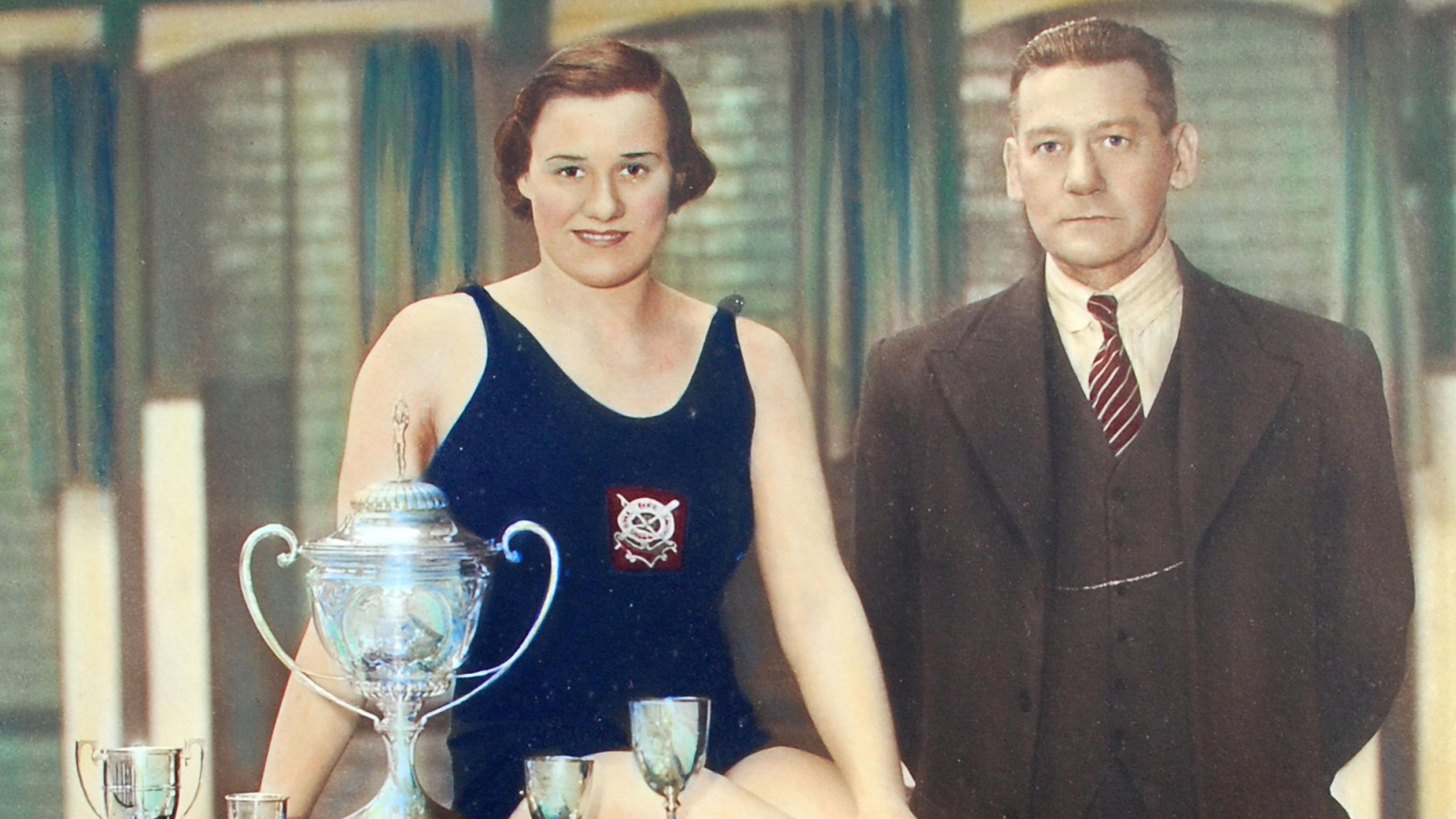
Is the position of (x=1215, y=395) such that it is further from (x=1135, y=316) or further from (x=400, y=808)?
(x=400, y=808)

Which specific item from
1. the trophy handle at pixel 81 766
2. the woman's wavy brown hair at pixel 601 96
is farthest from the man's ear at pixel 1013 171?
the trophy handle at pixel 81 766

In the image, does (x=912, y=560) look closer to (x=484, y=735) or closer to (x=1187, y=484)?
(x=1187, y=484)

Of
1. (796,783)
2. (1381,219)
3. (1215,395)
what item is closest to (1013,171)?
(1215,395)

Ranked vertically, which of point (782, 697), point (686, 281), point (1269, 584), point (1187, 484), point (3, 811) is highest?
point (686, 281)

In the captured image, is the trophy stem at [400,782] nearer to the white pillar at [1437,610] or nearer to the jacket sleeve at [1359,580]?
the jacket sleeve at [1359,580]

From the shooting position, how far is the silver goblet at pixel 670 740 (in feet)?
6.96

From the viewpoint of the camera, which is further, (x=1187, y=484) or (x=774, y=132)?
(x=774, y=132)

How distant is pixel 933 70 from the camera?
8.12ft

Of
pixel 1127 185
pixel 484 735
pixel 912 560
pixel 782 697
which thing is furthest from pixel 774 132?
pixel 484 735

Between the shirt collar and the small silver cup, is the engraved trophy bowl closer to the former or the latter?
the small silver cup

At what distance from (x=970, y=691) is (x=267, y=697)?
1142mm

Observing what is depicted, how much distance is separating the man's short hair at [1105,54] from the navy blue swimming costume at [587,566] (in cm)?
78

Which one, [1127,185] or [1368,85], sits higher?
[1368,85]

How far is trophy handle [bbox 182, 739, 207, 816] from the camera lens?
Answer: 2514 millimetres
